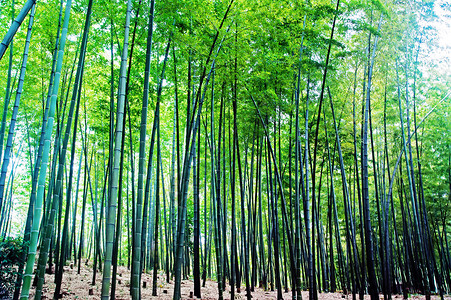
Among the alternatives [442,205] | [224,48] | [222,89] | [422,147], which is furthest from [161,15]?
[442,205]

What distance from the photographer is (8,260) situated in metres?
3.96

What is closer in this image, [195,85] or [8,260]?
[8,260]

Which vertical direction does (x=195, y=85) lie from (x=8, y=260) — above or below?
above

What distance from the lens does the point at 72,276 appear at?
6496 millimetres

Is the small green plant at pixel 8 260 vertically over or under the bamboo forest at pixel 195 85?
under

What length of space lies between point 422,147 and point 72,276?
393 inches

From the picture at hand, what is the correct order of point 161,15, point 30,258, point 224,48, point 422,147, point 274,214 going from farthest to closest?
1. point 422,147
2. point 274,214
3. point 224,48
4. point 161,15
5. point 30,258

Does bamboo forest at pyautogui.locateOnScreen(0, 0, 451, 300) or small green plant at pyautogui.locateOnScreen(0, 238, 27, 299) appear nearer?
bamboo forest at pyautogui.locateOnScreen(0, 0, 451, 300)

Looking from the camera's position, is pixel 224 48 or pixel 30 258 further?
pixel 224 48

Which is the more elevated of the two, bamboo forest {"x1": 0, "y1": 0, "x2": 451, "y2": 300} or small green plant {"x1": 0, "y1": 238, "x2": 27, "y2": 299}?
bamboo forest {"x1": 0, "y1": 0, "x2": 451, "y2": 300}

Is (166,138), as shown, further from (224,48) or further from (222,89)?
(224,48)

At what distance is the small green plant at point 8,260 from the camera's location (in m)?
3.94

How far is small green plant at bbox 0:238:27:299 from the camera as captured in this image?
3.94m

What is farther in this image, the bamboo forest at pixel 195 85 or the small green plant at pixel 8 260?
the small green plant at pixel 8 260
